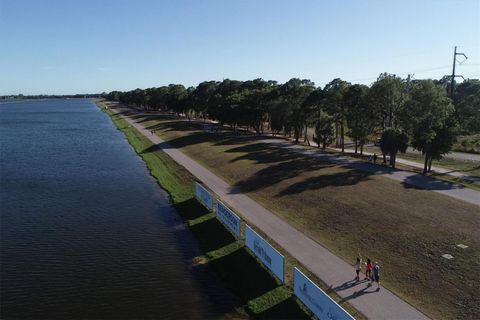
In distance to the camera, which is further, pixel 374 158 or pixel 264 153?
pixel 264 153

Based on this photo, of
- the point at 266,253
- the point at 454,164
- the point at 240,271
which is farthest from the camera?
the point at 454,164

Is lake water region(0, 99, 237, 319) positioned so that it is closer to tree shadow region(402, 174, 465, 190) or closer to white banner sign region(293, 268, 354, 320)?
white banner sign region(293, 268, 354, 320)

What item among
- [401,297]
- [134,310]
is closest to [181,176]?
[134,310]

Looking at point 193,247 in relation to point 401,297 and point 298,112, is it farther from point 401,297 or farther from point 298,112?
point 298,112

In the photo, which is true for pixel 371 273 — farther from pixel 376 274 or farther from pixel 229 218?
pixel 229 218

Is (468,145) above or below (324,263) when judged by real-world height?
above

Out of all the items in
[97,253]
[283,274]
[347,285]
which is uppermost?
[283,274]

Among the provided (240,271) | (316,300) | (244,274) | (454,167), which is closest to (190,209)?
(240,271)
